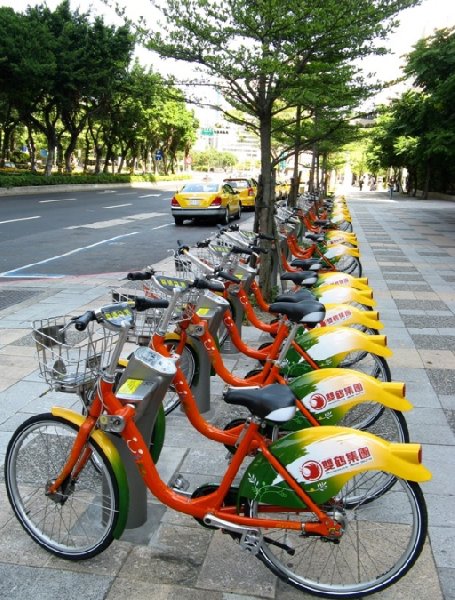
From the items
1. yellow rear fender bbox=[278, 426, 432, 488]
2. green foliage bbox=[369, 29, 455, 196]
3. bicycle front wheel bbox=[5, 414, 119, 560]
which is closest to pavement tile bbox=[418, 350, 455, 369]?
yellow rear fender bbox=[278, 426, 432, 488]

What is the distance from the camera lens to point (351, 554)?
109 inches

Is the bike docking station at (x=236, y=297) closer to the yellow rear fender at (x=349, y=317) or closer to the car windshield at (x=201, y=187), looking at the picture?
the yellow rear fender at (x=349, y=317)

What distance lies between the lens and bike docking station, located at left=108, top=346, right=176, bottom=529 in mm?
2588

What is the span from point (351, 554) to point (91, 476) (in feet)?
4.21

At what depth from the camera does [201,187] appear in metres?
20.4

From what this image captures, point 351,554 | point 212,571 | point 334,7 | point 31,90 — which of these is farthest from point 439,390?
point 31,90

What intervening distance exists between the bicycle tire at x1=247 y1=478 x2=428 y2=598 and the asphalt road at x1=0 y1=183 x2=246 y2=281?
8136mm

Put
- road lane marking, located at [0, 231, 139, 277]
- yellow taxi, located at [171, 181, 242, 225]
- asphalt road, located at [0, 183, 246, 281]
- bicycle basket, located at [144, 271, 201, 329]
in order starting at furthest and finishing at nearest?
yellow taxi, located at [171, 181, 242, 225] < asphalt road, located at [0, 183, 246, 281] < road lane marking, located at [0, 231, 139, 277] < bicycle basket, located at [144, 271, 201, 329]

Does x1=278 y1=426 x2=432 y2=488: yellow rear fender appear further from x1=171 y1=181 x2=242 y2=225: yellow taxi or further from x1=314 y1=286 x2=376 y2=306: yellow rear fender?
x1=171 y1=181 x2=242 y2=225: yellow taxi

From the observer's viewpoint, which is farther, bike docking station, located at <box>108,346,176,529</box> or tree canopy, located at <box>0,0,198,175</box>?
tree canopy, located at <box>0,0,198,175</box>

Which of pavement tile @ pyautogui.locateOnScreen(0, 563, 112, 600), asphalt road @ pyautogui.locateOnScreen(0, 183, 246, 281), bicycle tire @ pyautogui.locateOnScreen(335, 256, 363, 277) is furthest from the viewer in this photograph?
asphalt road @ pyautogui.locateOnScreen(0, 183, 246, 281)

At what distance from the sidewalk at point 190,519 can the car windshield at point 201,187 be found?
484 inches

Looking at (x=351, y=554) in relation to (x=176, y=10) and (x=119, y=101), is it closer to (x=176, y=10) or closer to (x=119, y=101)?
(x=176, y=10)

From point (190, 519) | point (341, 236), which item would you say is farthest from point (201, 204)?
point (190, 519)
